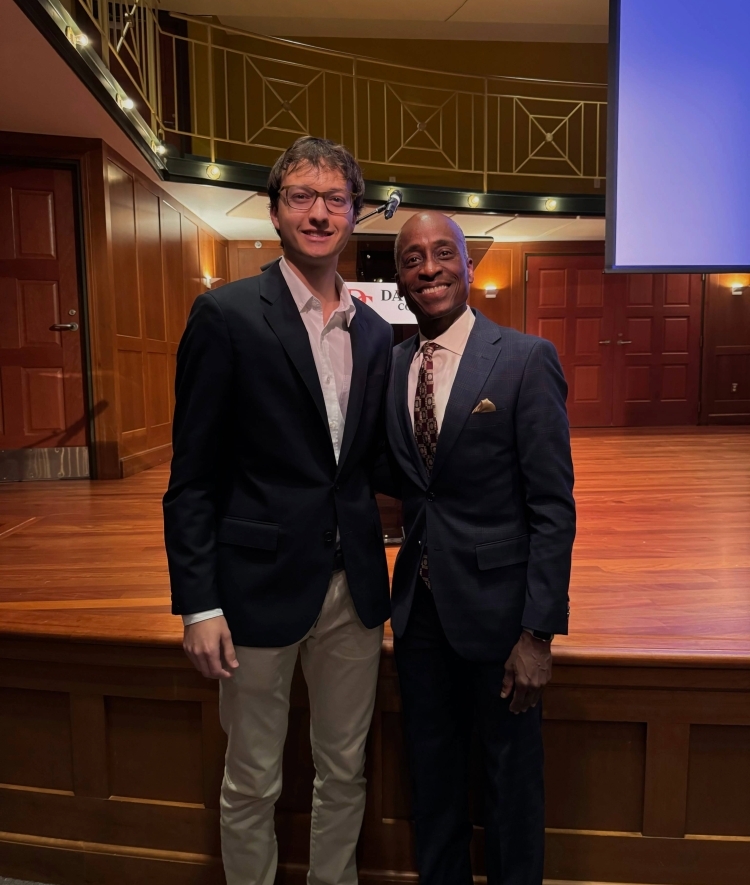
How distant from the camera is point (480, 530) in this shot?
1215 millimetres

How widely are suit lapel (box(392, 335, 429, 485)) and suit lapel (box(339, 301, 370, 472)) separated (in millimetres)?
80

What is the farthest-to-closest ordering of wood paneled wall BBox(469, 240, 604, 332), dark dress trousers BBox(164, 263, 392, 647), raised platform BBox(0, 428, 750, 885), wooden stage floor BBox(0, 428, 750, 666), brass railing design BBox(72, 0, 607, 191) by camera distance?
1. wood paneled wall BBox(469, 240, 604, 332)
2. brass railing design BBox(72, 0, 607, 191)
3. wooden stage floor BBox(0, 428, 750, 666)
4. raised platform BBox(0, 428, 750, 885)
5. dark dress trousers BBox(164, 263, 392, 647)

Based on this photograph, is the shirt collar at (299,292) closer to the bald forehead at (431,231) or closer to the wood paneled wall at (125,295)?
the bald forehead at (431,231)

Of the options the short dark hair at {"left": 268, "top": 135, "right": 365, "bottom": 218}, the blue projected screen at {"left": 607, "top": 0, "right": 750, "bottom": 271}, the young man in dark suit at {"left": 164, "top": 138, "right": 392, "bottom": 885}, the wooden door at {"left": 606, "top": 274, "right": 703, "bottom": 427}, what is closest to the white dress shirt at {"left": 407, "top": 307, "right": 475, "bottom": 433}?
the young man in dark suit at {"left": 164, "top": 138, "right": 392, "bottom": 885}

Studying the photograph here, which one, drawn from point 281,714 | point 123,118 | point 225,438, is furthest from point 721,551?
point 123,118

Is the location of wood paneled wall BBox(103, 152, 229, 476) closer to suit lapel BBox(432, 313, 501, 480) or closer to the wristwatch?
suit lapel BBox(432, 313, 501, 480)

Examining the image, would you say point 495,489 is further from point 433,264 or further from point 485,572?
point 433,264

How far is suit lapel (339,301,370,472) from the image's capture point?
1.20m

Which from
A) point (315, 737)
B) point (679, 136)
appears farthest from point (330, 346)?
point (679, 136)

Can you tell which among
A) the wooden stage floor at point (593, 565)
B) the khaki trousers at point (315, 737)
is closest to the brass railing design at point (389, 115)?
the wooden stage floor at point (593, 565)

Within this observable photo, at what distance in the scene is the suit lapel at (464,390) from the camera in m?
1.19

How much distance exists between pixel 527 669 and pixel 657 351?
793cm

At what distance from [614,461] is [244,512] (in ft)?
15.3

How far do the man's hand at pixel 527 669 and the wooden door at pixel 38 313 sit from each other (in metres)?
4.14
